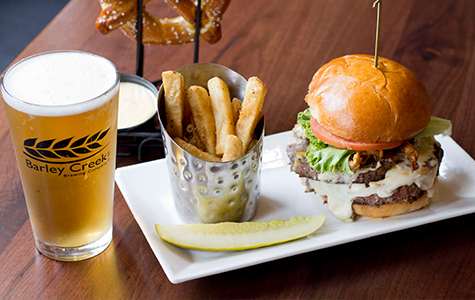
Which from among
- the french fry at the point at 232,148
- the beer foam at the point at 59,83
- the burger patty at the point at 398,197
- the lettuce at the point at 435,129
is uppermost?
the beer foam at the point at 59,83

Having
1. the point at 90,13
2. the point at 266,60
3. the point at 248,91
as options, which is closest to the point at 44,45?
the point at 90,13

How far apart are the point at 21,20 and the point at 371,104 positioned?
101 inches

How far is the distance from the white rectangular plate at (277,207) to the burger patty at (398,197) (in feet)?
0.11

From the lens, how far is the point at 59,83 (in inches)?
52.6

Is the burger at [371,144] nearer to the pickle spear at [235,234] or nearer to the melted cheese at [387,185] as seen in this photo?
the melted cheese at [387,185]

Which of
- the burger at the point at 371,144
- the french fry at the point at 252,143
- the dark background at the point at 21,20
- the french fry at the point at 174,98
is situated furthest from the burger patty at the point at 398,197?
the dark background at the point at 21,20

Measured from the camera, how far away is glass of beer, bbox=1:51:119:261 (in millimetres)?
1294

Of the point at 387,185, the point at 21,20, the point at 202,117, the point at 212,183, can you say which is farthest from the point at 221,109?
the point at 21,20

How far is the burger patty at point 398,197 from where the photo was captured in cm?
156

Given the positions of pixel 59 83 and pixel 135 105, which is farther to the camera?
pixel 135 105

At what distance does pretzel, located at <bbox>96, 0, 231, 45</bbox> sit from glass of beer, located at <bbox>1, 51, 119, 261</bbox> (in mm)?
342

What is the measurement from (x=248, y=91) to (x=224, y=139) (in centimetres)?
10

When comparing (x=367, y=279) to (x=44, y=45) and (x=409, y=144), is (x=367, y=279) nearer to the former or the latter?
(x=409, y=144)

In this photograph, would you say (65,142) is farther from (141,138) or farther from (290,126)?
(290,126)
